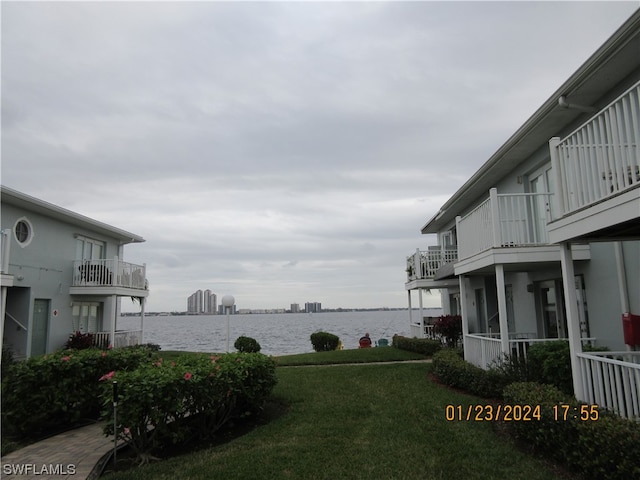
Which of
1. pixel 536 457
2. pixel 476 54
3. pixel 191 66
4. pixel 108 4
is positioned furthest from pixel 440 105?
pixel 536 457

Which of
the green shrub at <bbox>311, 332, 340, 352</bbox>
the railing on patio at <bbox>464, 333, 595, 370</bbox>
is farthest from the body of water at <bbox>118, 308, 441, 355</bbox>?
the railing on patio at <bbox>464, 333, 595, 370</bbox>

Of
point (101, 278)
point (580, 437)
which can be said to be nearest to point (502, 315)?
point (580, 437)

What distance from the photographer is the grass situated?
5.21 m

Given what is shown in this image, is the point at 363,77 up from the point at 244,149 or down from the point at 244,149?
up

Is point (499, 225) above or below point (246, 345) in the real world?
above

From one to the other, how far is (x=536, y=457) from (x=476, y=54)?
9932 millimetres

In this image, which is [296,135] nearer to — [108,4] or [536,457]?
[108,4]

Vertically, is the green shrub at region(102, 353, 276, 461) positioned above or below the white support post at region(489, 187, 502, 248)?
below

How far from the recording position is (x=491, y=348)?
9.87 m

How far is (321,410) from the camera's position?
26.7 ft

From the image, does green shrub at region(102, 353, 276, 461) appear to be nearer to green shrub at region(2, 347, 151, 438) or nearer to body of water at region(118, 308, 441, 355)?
green shrub at region(2, 347, 151, 438)
